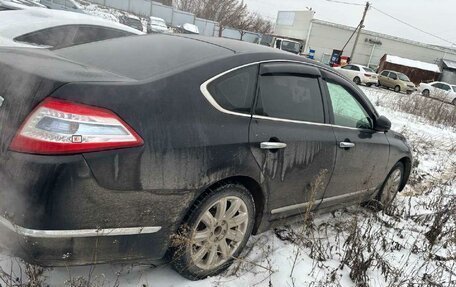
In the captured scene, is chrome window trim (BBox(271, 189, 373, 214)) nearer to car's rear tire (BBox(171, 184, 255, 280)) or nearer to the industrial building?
car's rear tire (BBox(171, 184, 255, 280))

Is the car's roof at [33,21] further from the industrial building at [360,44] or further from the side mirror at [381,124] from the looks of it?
the industrial building at [360,44]

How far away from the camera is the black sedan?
181 centimetres

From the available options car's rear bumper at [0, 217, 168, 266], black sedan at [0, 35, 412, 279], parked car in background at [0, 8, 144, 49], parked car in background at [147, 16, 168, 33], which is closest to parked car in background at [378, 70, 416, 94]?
parked car in background at [147, 16, 168, 33]

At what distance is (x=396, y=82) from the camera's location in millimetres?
29922

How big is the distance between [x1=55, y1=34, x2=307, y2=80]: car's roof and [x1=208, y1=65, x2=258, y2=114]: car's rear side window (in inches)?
6.1

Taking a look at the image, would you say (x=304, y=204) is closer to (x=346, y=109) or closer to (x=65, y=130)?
(x=346, y=109)

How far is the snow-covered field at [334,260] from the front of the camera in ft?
8.00

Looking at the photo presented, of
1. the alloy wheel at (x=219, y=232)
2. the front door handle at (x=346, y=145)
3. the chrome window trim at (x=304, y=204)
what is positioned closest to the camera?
the alloy wheel at (x=219, y=232)

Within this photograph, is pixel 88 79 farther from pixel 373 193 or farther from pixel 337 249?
pixel 373 193

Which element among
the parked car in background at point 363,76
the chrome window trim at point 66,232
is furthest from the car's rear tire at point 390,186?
the parked car in background at point 363,76

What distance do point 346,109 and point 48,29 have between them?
3853 millimetres

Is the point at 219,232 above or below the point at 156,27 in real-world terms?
below

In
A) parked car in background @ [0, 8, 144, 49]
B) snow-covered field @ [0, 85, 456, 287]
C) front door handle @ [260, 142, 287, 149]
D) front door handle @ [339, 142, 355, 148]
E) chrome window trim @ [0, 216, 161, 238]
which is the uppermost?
parked car in background @ [0, 8, 144, 49]

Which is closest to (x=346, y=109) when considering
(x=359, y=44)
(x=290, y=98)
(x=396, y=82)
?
(x=290, y=98)
